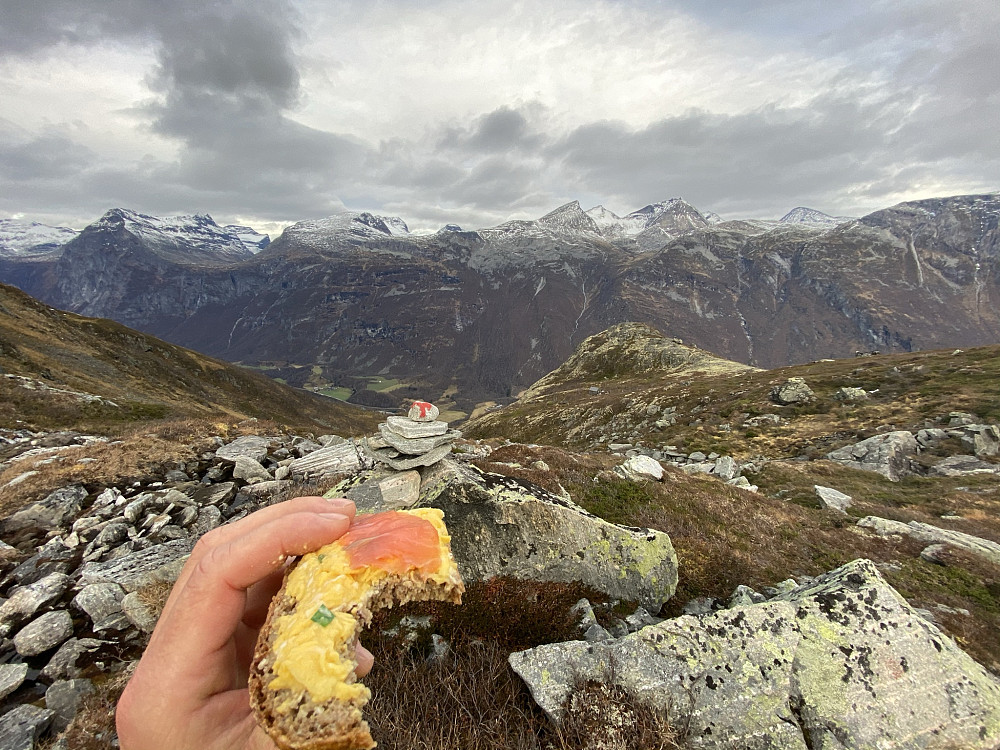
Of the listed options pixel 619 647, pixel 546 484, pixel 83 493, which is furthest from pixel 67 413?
pixel 619 647

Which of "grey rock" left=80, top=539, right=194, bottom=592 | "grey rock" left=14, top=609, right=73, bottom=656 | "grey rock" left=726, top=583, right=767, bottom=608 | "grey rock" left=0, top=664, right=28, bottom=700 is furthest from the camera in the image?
"grey rock" left=726, top=583, right=767, bottom=608

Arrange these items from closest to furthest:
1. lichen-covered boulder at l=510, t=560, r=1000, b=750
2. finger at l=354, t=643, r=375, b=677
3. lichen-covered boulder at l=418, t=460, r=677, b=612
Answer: finger at l=354, t=643, r=375, b=677, lichen-covered boulder at l=510, t=560, r=1000, b=750, lichen-covered boulder at l=418, t=460, r=677, b=612

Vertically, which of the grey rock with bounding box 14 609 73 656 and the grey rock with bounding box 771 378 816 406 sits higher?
the grey rock with bounding box 14 609 73 656

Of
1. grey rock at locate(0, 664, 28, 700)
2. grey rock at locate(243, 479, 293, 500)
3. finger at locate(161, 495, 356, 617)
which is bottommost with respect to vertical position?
grey rock at locate(243, 479, 293, 500)

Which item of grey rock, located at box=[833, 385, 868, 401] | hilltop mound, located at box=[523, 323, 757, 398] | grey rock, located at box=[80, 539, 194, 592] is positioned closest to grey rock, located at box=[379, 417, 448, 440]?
grey rock, located at box=[80, 539, 194, 592]

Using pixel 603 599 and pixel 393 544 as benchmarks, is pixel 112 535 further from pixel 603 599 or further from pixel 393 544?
pixel 603 599

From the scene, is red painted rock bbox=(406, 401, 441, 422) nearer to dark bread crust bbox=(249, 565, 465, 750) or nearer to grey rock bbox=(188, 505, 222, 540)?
grey rock bbox=(188, 505, 222, 540)

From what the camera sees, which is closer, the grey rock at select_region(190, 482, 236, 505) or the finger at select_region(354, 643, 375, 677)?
the finger at select_region(354, 643, 375, 677)

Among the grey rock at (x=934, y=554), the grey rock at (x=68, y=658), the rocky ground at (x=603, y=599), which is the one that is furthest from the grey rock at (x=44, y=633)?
the grey rock at (x=934, y=554)
